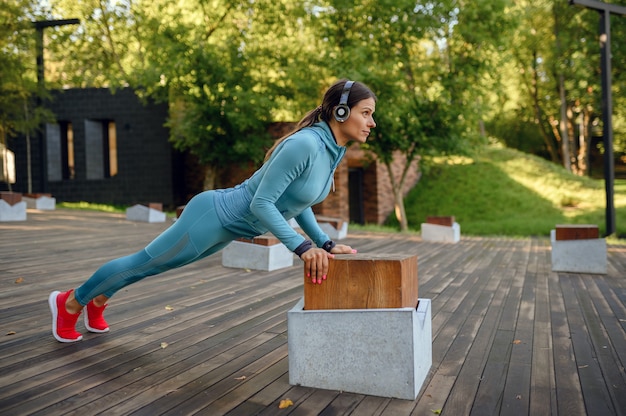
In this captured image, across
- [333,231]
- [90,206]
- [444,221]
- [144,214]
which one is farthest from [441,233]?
[90,206]

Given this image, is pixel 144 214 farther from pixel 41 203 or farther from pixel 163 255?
pixel 163 255

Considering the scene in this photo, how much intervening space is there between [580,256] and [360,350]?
580 cm

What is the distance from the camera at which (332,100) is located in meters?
2.96

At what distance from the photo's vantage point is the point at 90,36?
85.8ft

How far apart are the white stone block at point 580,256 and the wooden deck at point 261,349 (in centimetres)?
23

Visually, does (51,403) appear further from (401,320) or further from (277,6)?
(277,6)

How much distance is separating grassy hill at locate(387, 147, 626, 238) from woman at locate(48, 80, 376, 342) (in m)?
17.5

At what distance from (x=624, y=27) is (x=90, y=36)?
23.2 metres

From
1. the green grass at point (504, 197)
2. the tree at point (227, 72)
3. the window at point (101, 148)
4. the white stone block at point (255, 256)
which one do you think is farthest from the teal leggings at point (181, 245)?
the window at point (101, 148)

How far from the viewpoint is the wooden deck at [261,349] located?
2740 mm

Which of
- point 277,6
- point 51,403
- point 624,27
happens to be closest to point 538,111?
point 624,27

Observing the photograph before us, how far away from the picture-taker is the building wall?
23047mm

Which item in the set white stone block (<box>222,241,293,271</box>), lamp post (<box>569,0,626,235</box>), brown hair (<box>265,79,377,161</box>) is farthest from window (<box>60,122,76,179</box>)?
brown hair (<box>265,79,377,161</box>)

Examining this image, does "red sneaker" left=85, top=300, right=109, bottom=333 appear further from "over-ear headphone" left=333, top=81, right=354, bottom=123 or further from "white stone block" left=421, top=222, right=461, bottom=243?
"white stone block" left=421, top=222, right=461, bottom=243
